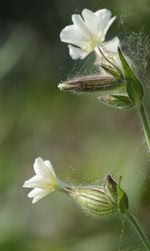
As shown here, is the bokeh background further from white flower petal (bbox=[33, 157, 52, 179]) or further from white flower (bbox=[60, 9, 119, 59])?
white flower petal (bbox=[33, 157, 52, 179])

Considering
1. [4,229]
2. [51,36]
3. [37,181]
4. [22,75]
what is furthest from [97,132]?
[37,181]

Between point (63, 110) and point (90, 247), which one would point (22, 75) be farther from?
point (90, 247)

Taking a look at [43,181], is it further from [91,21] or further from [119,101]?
[91,21]

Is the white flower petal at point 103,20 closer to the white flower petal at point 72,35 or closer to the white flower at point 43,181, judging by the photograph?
the white flower petal at point 72,35

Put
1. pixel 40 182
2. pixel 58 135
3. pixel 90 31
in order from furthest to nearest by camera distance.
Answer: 1. pixel 58 135
2. pixel 40 182
3. pixel 90 31

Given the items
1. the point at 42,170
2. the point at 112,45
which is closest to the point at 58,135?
the point at 42,170

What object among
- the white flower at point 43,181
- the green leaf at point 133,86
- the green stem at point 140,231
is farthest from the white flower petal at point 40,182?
the green leaf at point 133,86
